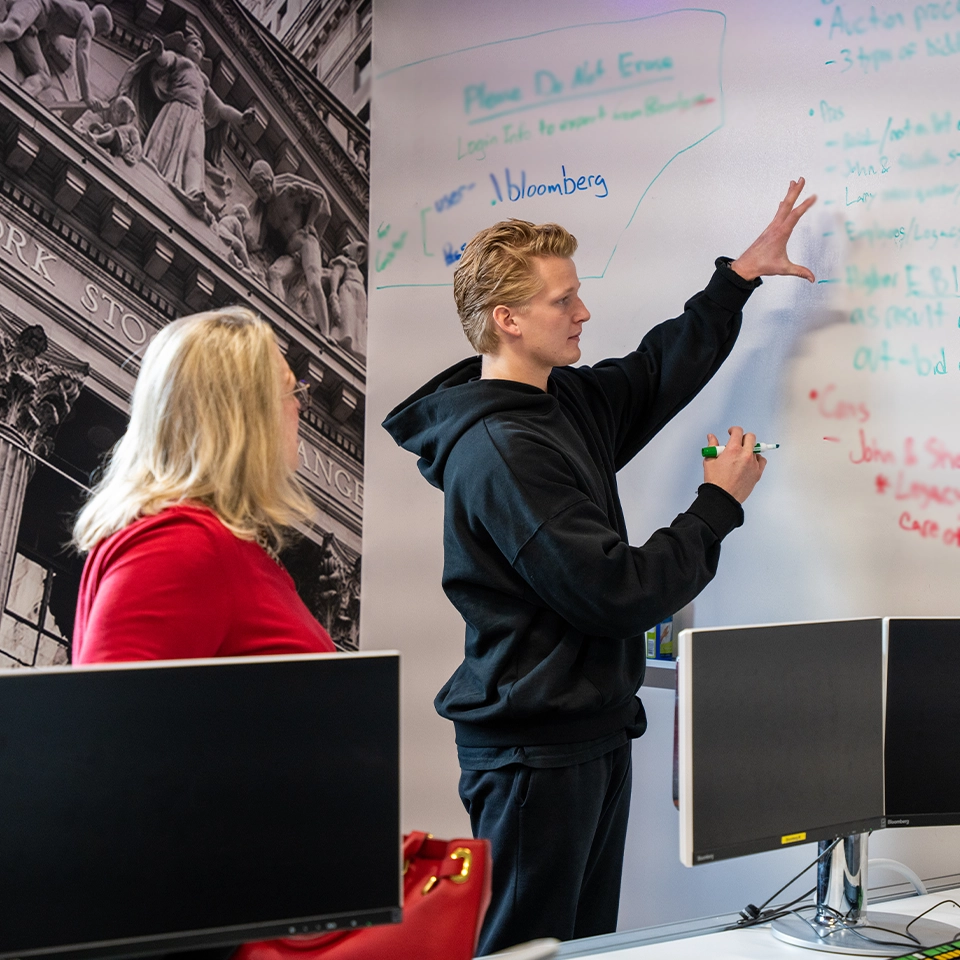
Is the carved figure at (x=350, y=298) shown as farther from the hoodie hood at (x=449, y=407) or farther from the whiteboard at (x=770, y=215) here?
the hoodie hood at (x=449, y=407)

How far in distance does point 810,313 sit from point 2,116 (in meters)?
1.78

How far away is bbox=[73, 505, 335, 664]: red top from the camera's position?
1.01 m

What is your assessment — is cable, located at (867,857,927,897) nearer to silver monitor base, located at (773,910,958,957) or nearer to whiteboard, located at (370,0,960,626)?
silver monitor base, located at (773,910,958,957)

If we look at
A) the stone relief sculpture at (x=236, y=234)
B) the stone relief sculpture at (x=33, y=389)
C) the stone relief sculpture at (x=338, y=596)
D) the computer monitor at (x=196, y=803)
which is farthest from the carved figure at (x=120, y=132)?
the computer monitor at (x=196, y=803)

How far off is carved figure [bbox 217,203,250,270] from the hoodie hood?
1.03 metres

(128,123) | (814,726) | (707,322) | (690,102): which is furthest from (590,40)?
(814,726)

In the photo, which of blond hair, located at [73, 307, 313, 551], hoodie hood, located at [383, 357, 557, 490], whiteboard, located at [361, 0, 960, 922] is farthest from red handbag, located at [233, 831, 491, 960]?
whiteboard, located at [361, 0, 960, 922]

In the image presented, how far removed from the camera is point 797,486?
1.93m

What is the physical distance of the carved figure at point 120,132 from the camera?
2428mm

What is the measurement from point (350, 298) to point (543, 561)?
1512 millimetres

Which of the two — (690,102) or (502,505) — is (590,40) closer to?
(690,102)

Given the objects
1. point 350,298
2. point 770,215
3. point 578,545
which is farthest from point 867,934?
point 350,298

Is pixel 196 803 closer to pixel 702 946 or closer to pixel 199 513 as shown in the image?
pixel 199 513

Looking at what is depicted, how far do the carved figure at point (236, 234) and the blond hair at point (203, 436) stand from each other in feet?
5.09
